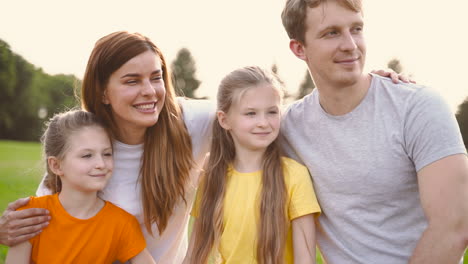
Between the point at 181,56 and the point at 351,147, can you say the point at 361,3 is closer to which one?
the point at 351,147

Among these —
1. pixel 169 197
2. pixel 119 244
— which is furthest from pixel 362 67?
pixel 119 244

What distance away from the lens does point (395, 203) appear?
2857mm

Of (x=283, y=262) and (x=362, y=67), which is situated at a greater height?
(x=362, y=67)

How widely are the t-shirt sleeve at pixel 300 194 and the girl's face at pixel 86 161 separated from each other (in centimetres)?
118

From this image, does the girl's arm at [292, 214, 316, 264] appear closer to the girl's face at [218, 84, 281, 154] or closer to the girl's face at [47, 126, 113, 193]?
the girl's face at [218, 84, 281, 154]

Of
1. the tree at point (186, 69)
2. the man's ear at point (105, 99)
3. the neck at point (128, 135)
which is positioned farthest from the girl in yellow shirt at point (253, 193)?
the tree at point (186, 69)

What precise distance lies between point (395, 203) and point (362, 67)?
0.84 m

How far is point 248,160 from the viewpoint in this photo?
321 centimetres

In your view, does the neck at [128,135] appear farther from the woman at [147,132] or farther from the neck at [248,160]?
the neck at [248,160]

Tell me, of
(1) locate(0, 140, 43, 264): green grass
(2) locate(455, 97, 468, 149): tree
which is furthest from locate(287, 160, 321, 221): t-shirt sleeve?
(2) locate(455, 97, 468, 149): tree

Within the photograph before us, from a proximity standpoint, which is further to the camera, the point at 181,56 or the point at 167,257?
the point at 181,56

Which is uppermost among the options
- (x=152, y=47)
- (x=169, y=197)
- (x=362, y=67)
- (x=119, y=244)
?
(x=152, y=47)

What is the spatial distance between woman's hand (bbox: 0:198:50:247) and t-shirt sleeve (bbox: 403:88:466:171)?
229 centimetres

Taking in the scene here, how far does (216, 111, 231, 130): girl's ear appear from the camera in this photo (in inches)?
128
